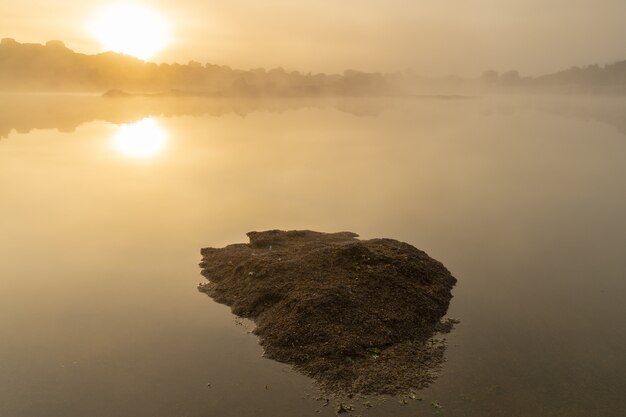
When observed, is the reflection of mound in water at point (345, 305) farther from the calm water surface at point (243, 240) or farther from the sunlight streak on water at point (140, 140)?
the sunlight streak on water at point (140, 140)

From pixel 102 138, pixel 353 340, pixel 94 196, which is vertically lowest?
pixel 353 340

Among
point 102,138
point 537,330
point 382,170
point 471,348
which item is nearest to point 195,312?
point 471,348

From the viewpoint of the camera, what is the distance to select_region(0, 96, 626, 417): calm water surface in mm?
13609

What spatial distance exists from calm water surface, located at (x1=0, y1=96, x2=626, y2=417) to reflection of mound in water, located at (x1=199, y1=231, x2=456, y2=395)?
0.76 metres

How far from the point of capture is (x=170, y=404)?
13.1 metres

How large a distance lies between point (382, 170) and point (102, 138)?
53295 mm

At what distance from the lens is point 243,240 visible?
2662 centimetres

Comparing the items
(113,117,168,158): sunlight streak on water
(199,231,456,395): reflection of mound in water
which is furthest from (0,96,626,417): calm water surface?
(113,117,168,158): sunlight streak on water

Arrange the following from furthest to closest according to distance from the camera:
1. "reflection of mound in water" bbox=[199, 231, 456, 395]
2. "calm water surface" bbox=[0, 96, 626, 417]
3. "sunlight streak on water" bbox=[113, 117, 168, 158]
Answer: "sunlight streak on water" bbox=[113, 117, 168, 158], "reflection of mound in water" bbox=[199, 231, 456, 395], "calm water surface" bbox=[0, 96, 626, 417]

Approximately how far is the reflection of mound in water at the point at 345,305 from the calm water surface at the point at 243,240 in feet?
2.50

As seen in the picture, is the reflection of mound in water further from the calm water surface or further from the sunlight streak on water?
the sunlight streak on water

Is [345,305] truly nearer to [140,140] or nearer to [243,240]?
[243,240]

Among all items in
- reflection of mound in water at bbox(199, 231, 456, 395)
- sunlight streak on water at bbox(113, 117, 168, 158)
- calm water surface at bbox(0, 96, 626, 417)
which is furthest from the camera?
sunlight streak on water at bbox(113, 117, 168, 158)

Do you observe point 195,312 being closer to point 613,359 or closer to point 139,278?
point 139,278
